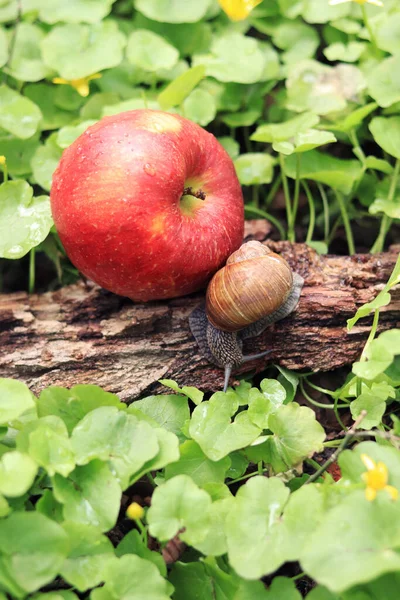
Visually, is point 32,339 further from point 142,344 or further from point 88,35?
point 88,35

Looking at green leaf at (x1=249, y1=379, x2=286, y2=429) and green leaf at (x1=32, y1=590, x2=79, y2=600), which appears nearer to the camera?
green leaf at (x1=32, y1=590, x2=79, y2=600)

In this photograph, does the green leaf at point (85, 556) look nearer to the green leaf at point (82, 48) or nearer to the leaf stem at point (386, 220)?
the leaf stem at point (386, 220)

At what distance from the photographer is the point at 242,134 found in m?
2.87

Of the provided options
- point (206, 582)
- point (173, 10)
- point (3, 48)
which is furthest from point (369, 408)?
point (3, 48)

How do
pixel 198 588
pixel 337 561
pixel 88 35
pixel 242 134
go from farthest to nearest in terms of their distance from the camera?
pixel 242 134
pixel 88 35
pixel 198 588
pixel 337 561

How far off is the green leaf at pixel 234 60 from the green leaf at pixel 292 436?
147 centimetres

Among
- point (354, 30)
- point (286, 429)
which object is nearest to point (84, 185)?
point (286, 429)

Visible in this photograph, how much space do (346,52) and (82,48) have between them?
1.20m

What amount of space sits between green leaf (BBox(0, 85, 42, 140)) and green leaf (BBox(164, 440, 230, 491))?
137cm

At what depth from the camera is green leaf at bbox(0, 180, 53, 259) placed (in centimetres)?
200

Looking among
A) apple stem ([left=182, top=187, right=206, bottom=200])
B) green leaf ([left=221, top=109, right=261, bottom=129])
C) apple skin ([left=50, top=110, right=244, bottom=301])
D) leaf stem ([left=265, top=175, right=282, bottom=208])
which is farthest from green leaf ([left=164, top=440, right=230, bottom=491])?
green leaf ([left=221, top=109, right=261, bottom=129])

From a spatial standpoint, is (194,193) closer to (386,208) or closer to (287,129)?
(287,129)

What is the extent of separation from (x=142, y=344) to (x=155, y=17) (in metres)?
1.59

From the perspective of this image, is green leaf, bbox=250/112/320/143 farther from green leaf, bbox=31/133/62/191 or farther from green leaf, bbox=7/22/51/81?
green leaf, bbox=7/22/51/81
